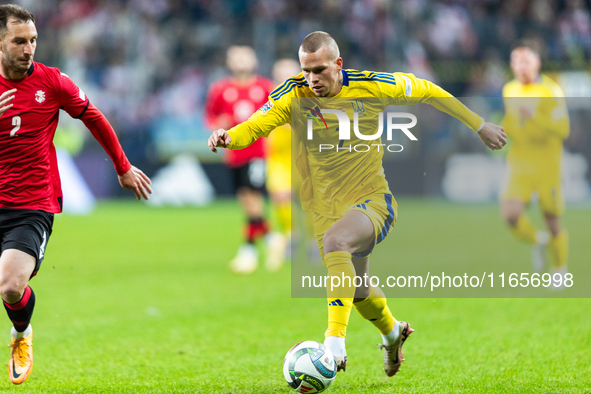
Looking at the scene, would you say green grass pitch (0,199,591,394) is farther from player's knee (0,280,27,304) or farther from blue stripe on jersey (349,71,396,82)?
blue stripe on jersey (349,71,396,82)

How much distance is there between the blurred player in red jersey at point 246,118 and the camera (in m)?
9.68

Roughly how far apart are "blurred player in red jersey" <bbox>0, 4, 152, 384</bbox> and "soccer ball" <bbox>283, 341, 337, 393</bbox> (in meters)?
1.59

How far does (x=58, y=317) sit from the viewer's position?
22.5 feet

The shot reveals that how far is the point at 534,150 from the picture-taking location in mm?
8453

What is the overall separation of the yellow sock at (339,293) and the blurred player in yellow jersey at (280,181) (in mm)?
5658

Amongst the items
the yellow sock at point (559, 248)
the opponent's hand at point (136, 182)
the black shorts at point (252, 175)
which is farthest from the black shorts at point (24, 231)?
the yellow sock at point (559, 248)

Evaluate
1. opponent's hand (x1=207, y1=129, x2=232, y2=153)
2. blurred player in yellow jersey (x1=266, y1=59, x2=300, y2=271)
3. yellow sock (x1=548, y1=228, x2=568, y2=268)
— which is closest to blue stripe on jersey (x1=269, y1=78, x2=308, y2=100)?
opponent's hand (x1=207, y1=129, x2=232, y2=153)

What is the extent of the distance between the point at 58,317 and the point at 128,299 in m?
0.99

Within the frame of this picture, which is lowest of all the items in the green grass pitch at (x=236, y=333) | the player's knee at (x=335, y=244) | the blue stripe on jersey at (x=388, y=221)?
the green grass pitch at (x=236, y=333)

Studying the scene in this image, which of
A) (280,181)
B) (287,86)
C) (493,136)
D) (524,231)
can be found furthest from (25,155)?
(280,181)

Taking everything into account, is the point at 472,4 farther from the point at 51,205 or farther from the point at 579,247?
the point at 51,205

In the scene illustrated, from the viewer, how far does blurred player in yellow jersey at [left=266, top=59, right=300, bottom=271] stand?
9.83 m

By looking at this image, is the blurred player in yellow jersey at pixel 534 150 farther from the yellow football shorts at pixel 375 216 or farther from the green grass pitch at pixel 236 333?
the yellow football shorts at pixel 375 216

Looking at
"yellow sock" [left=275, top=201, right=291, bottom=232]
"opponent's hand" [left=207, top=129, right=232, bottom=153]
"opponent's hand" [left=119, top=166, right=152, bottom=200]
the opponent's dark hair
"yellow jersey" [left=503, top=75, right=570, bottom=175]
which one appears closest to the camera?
"opponent's hand" [left=207, top=129, right=232, bottom=153]
